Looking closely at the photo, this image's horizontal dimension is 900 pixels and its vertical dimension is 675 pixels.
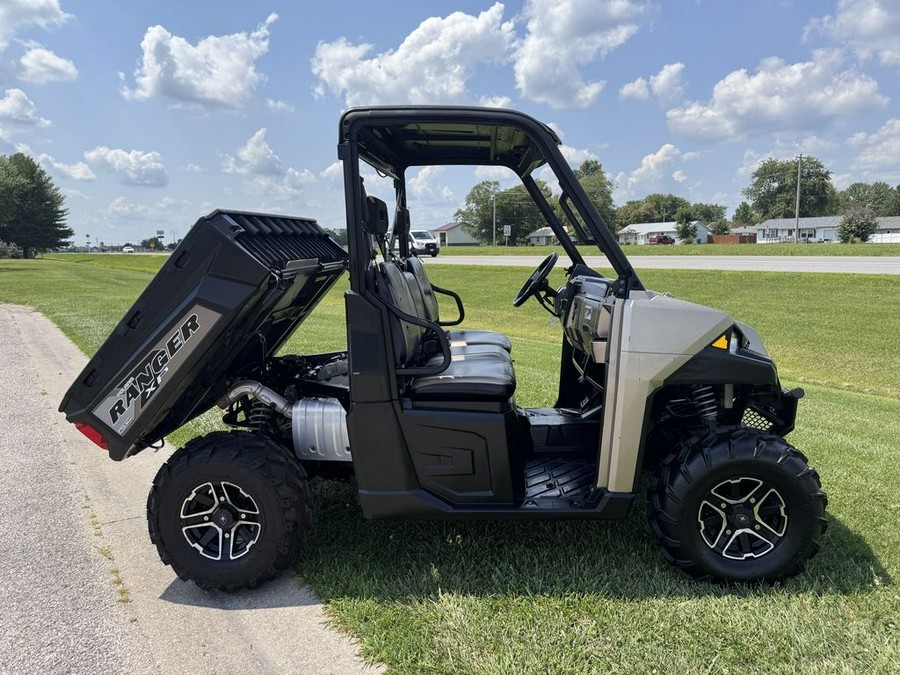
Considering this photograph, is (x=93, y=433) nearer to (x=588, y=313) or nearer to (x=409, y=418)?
(x=409, y=418)

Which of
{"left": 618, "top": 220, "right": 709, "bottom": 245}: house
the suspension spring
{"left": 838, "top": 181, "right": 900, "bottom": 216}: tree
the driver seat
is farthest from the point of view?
{"left": 838, "top": 181, "right": 900, "bottom": 216}: tree

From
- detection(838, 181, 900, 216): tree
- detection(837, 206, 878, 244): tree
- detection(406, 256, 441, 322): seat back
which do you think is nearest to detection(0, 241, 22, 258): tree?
detection(837, 206, 878, 244): tree

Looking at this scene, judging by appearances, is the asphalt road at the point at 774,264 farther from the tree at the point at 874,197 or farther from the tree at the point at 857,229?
the tree at the point at 874,197

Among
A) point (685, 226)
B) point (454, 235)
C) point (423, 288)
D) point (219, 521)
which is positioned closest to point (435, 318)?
point (423, 288)

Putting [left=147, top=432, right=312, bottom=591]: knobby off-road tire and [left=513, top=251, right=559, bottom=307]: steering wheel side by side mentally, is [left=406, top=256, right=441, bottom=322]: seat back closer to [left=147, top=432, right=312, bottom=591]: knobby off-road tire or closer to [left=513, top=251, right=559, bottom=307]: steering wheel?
[left=513, top=251, right=559, bottom=307]: steering wheel

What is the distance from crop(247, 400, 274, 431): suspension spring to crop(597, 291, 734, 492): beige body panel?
5.74 feet

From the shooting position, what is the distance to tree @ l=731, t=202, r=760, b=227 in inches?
4156

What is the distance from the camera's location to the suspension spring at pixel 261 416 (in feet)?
11.0

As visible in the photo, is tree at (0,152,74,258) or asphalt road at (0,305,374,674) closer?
asphalt road at (0,305,374,674)

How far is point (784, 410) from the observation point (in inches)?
125

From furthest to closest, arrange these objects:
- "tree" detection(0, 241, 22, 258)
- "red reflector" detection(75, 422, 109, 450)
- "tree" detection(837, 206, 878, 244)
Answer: "tree" detection(0, 241, 22, 258), "tree" detection(837, 206, 878, 244), "red reflector" detection(75, 422, 109, 450)

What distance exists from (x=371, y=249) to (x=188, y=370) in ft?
3.24

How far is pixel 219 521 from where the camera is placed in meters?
2.90

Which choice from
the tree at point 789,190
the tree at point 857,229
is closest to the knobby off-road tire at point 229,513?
the tree at point 857,229
